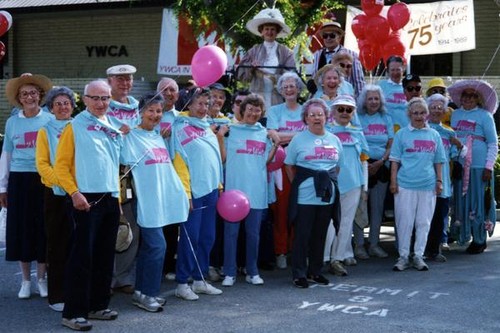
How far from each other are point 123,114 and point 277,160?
1780 millimetres

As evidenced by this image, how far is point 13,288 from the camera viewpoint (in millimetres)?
6992

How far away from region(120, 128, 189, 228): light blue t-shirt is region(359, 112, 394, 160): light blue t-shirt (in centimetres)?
305

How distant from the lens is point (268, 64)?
870cm

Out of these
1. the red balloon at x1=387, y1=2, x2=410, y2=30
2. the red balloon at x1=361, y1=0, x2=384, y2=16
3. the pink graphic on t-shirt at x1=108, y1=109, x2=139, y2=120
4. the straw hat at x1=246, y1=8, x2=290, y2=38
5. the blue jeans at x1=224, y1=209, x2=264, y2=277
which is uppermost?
the red balloon at x1=361, y1=0, x2=384, y2=16

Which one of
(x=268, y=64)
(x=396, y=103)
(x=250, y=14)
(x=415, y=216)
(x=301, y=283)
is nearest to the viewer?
(x=301, y=283)

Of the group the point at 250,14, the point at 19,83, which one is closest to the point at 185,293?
the point at 19,83

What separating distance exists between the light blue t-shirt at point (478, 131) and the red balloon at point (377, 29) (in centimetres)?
247

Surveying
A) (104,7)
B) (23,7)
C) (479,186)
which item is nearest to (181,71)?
(104,7)

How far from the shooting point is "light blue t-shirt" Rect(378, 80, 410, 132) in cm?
883

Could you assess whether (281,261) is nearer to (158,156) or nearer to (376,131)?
(376,131)

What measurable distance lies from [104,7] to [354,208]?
1452 centimetres

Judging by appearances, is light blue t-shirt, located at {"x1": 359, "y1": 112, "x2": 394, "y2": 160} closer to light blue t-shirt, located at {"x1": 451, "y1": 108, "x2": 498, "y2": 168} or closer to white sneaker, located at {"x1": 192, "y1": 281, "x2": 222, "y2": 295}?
light blue t-shirt, located at {"x1": 451, "y1": 108, "x2": 498, "y2": 168}

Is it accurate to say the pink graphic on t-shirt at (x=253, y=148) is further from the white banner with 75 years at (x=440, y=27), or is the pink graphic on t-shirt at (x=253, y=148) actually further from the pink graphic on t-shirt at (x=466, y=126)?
the white banner with 75 years at (x=440, y=27)

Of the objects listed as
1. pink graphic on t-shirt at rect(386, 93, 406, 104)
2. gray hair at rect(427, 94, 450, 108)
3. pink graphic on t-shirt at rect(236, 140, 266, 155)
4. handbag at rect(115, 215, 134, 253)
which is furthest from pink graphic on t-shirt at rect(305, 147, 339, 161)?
pink graphic on t-shirt at rect(386, 93, 406, 104)
